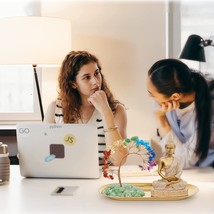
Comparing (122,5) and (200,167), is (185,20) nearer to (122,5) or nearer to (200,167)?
(122,5)

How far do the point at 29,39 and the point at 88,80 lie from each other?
40 centimetres

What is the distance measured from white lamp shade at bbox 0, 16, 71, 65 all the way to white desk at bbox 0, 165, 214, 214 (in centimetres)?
82

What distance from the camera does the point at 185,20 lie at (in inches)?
85.9

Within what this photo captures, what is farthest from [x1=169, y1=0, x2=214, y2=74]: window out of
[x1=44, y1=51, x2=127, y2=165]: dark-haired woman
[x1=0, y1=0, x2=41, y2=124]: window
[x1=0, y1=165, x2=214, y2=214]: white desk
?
[x1=0, y1=0, x2=41, y2=124]: window

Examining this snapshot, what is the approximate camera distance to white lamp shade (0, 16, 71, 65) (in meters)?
2.22

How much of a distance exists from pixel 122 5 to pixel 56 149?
3.89ft

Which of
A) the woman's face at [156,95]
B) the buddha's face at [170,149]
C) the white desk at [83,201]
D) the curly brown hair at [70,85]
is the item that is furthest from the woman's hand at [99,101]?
the buddha's face at [170,149]

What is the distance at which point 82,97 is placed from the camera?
2350 mm

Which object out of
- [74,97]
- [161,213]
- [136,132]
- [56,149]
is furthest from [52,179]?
[136,132]

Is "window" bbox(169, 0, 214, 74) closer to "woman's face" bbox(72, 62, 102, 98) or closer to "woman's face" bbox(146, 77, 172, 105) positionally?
"woman's face" bbox(146, 77, 172, 105)

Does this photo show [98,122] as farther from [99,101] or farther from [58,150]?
[58,150]

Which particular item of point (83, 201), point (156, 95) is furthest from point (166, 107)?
point (83, 201)

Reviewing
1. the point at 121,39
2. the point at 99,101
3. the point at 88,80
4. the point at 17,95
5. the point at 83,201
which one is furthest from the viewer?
the point at 17,95

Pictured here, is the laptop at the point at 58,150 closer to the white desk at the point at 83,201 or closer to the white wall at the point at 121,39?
the white desk at the point at 83,201
